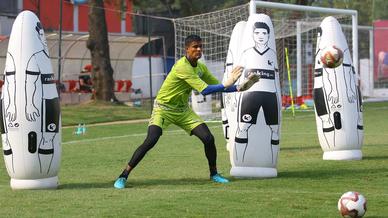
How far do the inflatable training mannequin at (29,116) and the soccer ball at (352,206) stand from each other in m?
4.50

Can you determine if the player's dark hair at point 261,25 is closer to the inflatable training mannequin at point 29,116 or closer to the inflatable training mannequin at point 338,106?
the inflatable training mannequin at point 338,106

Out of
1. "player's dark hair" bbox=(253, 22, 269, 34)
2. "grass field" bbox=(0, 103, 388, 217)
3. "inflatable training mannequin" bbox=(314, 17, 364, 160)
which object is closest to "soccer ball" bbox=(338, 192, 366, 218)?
"grass field" bbox=(0, 103, 388, 217)

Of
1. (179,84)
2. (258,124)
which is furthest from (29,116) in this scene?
(258,124)

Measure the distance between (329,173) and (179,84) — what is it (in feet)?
9.68

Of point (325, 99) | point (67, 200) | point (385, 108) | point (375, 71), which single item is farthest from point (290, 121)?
point (375, 71)

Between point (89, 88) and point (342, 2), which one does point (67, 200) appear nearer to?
point (89, 88)

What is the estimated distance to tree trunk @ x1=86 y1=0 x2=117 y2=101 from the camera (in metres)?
35.1

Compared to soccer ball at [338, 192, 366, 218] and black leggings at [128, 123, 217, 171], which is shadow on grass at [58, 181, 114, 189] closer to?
black leggings at [128, 123, 217, 171]

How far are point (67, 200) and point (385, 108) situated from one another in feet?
85.7

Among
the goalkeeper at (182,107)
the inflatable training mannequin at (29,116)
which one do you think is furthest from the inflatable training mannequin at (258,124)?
the inflatable training mannequin at (29,116)

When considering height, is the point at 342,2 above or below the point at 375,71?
above

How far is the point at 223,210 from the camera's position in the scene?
32.8 ft

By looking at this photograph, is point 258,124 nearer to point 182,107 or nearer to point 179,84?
point 182,107

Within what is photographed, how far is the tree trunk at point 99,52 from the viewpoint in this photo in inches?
1383
